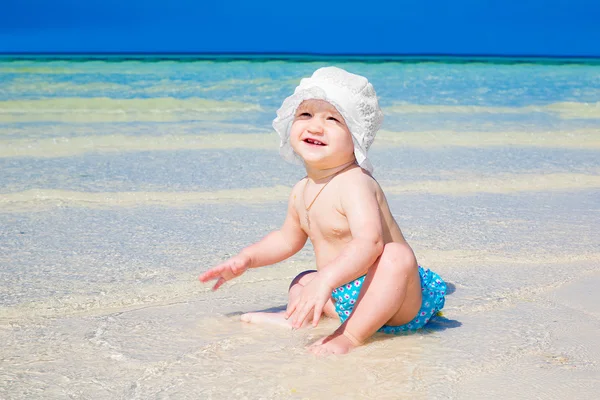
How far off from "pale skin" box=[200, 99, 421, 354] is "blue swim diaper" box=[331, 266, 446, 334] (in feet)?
0.15

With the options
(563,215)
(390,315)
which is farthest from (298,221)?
(563,215)

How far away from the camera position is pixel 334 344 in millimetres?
2117

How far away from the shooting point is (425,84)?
13602 millimetres

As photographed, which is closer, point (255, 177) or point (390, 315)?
point (390, 315)

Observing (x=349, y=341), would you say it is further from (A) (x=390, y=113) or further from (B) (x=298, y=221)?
(A) (x=390, y=113)

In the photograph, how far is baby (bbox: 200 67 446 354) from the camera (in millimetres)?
2150

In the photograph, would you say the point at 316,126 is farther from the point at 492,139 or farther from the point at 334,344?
the point at 492,139

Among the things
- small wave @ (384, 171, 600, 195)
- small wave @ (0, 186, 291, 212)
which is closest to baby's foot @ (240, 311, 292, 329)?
small wave @ (0, 186, 291, 212)

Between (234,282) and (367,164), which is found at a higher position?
(367,164)

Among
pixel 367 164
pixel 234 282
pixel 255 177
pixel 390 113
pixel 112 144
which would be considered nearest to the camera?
pixel 367 164

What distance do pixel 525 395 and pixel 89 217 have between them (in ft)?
8.19

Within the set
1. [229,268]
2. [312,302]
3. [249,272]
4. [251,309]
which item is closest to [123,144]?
[249,272]

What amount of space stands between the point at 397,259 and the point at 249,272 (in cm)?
95

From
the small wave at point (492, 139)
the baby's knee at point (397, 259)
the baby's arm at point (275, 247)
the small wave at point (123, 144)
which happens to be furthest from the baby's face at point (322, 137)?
the small wave at point (492, 139)
